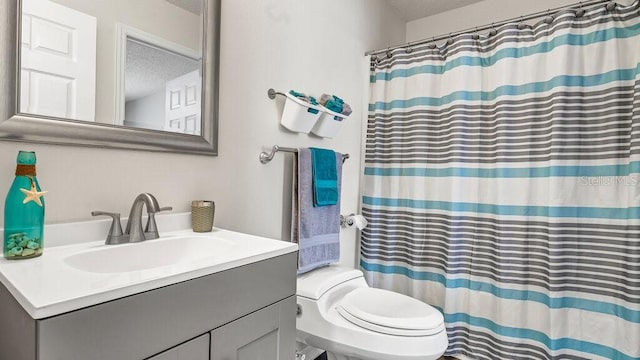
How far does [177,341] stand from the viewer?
637 mm

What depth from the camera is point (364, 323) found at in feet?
4.03

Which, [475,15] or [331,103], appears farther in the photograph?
[475,15]

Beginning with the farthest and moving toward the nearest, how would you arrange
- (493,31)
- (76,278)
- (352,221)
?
1. (352,221)
2. (493,31)
3. (76,278)

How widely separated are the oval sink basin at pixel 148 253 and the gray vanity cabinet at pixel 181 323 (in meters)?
0.14

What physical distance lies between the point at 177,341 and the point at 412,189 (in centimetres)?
158

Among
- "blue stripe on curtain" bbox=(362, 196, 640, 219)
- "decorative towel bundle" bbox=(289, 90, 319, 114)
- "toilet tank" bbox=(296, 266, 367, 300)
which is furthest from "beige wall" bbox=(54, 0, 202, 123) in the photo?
"blue stripe on curtain" bbox=(362, 196, 640, 219)

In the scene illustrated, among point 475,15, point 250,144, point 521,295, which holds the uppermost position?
point 475,15

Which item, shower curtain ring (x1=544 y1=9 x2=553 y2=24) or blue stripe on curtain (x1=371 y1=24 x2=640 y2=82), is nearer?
blue stripe on curtain (x1=371 y1=24 x2=640 y2=82)

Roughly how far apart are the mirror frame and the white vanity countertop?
295 millimetres

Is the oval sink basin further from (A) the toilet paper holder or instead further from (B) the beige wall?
(A) the toilet paper holder

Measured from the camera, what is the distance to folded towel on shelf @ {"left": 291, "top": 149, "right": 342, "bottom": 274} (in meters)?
1.46

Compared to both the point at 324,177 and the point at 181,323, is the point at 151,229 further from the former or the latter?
the point at 324,177

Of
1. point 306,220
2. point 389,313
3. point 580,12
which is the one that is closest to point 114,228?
point 306,220

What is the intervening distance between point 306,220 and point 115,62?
937 mm
